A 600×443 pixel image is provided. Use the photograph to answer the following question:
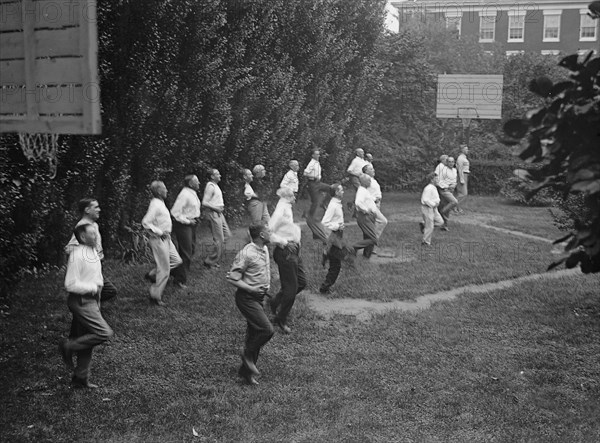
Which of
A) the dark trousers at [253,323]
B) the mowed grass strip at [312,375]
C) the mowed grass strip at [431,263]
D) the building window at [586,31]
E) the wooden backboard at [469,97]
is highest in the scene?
the building window at [586,31]

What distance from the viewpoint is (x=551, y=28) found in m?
48.3

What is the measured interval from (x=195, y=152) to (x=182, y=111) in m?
1.35

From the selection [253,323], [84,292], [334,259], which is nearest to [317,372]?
[253,323]

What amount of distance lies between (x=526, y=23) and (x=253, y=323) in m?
44.6

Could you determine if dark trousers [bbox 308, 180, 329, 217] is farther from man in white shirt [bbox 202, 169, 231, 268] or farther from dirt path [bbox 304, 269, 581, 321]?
dirt path [bbox 304, 269, 581, 321]

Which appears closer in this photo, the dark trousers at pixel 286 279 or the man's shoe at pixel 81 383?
the man's shoe at pixel 81 383

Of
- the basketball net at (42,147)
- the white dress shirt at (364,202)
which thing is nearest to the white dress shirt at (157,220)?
the basketball net at (42,147)

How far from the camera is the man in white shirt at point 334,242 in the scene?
40.4ft

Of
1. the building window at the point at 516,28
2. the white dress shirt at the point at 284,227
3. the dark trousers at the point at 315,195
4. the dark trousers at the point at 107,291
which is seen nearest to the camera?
the dark trousers at the point at 107,291

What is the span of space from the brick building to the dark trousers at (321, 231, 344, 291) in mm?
36970

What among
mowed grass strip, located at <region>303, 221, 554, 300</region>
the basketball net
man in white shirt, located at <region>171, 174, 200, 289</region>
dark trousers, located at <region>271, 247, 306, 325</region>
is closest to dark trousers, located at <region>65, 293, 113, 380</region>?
dark trousers, located at <region>271, 247, 306, 325</region>

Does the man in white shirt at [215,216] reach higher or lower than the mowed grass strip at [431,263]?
higher

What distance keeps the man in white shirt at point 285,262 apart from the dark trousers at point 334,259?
1.47 metres

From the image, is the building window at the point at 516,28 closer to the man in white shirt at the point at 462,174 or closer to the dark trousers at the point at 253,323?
the man in white shirt at the point at 462,174
